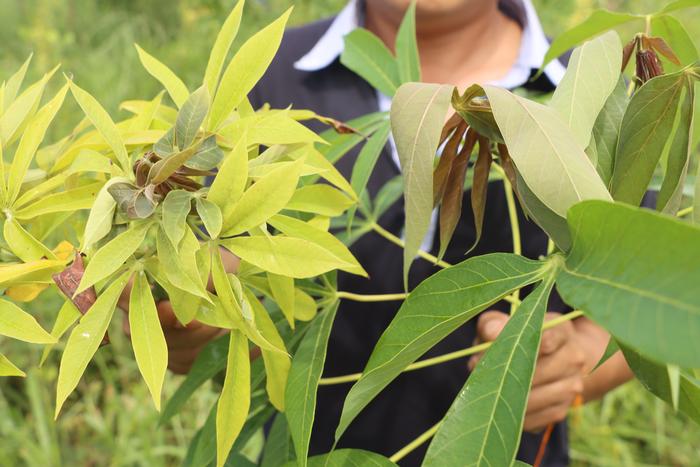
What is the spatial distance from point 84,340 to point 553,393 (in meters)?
0.48

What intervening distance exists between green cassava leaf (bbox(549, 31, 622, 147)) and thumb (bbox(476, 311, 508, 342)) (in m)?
0.25

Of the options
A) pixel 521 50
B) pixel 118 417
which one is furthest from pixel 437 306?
pixel 118 417

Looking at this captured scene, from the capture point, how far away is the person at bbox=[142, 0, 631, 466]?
2.66 ft

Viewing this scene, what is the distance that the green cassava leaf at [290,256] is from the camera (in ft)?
0.98

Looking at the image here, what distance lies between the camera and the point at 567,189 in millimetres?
267

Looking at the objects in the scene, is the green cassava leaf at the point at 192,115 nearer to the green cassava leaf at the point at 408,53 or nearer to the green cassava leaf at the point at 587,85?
the green cassava leaf at the point at 587,85

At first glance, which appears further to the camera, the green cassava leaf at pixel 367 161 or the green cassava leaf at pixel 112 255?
the green cassava leaf at pixel 367 161

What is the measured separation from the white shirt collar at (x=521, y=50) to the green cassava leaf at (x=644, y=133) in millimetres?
516

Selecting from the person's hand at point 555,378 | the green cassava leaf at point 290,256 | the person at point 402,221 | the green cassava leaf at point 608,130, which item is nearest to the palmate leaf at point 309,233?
the green cassava leaf at point 290,256

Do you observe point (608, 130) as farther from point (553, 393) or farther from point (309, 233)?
point (553, 393)

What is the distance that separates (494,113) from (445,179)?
85mm

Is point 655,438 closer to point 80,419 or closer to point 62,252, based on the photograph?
point 80,419

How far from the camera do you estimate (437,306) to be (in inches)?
11.5

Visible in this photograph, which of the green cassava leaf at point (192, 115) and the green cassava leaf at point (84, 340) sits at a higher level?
the green cassava leaf at point (192, 115)
